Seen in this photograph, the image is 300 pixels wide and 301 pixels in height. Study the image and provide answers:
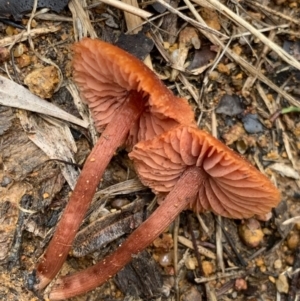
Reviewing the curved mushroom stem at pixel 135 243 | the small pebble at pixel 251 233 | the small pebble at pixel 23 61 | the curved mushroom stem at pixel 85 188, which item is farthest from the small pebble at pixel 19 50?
the small pebble at pixel 251 233

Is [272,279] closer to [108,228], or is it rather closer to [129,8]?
[108,228]

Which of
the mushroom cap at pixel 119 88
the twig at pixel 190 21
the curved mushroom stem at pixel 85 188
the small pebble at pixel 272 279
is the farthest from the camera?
the small pebble at pixel 272 279

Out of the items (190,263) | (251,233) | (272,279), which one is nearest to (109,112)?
(190,263)

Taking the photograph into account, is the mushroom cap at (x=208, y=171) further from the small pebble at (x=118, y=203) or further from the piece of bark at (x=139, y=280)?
the piece of bark at (x=139, y=280)

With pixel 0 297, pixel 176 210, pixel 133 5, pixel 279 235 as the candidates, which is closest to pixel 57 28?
pixel 133 5

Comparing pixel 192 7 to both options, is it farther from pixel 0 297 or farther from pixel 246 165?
pixel 0 297

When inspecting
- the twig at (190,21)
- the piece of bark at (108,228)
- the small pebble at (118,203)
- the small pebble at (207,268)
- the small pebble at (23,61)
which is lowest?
the small pebble at (207,268)

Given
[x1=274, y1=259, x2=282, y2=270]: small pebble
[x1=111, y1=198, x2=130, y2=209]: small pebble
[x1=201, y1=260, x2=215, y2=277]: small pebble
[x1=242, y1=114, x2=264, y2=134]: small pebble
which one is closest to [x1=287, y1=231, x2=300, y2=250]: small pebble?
[x1=274, y1=259, x2=282, y2=270]: small pebble
